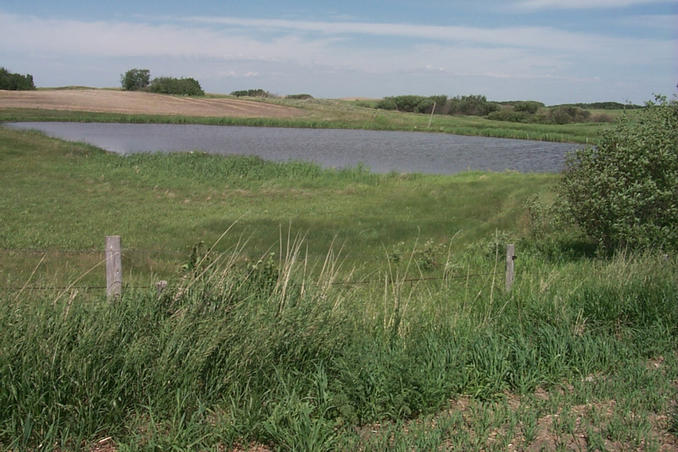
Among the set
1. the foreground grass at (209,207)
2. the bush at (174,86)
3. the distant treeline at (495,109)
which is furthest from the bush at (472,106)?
the foreground grass at (209,207)

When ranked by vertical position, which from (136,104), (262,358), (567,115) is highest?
(567,115)

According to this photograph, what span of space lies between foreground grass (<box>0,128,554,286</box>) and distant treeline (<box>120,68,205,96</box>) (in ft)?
262

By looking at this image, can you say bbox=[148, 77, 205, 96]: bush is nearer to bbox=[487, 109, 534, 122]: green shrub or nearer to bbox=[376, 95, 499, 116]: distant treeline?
bbox=[376, 95, 499, 116]: distant treeline

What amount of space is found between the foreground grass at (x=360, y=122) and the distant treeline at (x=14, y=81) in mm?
32220

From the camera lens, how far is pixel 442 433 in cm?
461

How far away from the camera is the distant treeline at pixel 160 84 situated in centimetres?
11112

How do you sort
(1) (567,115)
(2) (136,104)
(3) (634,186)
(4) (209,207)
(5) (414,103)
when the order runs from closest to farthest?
(3) (634,186), (4) (209,207), (2) (136,104), (1) (567,115), (5) (414,103)

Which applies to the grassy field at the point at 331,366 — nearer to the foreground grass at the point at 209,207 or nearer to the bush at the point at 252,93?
the foreground grass at the point at 209,207

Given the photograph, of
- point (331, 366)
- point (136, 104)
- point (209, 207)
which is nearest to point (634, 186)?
Answer: point (331, 366)

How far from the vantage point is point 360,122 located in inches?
3194

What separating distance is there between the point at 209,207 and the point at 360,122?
200 ft

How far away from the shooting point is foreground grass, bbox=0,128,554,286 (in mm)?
14516

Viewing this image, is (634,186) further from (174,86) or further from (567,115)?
(174,86)

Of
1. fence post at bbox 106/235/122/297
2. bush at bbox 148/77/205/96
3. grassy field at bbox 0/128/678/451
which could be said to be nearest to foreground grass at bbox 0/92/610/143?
bush at bbox 148/77/205/96
